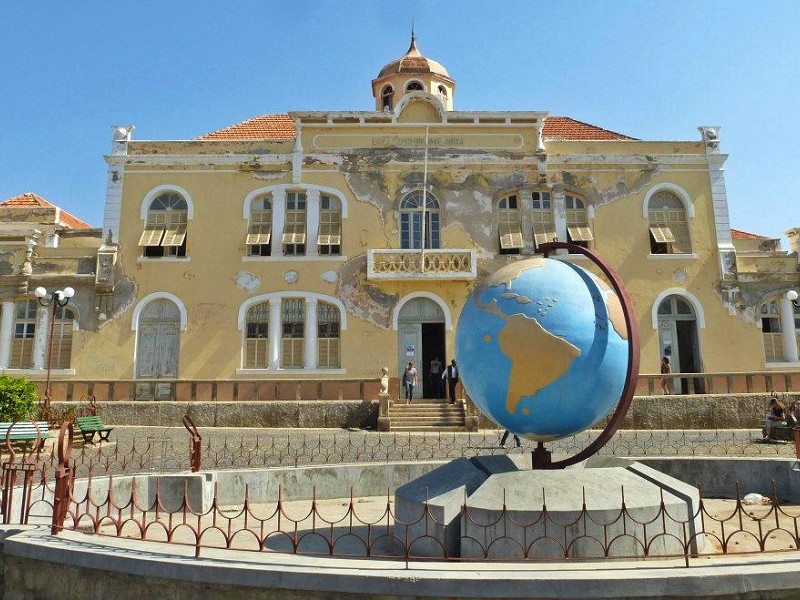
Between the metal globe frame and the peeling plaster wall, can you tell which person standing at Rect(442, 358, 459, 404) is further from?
the metal globe frame

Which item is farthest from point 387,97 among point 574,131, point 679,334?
point 679,334

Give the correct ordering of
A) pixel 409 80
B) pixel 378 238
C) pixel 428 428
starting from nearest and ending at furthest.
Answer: pixel 428 428
pixel 378 238
pixel 409 80

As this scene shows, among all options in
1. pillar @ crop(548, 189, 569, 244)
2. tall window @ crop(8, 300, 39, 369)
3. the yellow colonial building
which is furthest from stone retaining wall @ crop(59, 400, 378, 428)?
pillar @ crop(548, 189, 569, 244)

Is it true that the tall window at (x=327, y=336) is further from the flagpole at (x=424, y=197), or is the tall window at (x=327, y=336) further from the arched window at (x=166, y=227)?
the arched window at (x=166, y=227)

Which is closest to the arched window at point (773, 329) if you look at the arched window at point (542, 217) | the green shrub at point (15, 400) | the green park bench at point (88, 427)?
the arched window at point (542, 217)

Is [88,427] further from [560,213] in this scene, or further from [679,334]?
[679,334]

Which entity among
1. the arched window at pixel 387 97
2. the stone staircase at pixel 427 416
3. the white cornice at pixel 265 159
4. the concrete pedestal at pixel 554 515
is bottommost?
the concrete pedestal at pixel 554 515

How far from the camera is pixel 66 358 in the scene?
2197 centimetres

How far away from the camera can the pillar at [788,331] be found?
22438mm

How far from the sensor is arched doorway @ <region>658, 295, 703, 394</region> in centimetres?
2258

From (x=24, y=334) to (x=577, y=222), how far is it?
65.0 ft

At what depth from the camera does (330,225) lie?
75.6 ft

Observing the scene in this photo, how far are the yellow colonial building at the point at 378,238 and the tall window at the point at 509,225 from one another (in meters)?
0.09

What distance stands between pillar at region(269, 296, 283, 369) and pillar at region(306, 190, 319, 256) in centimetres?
214
